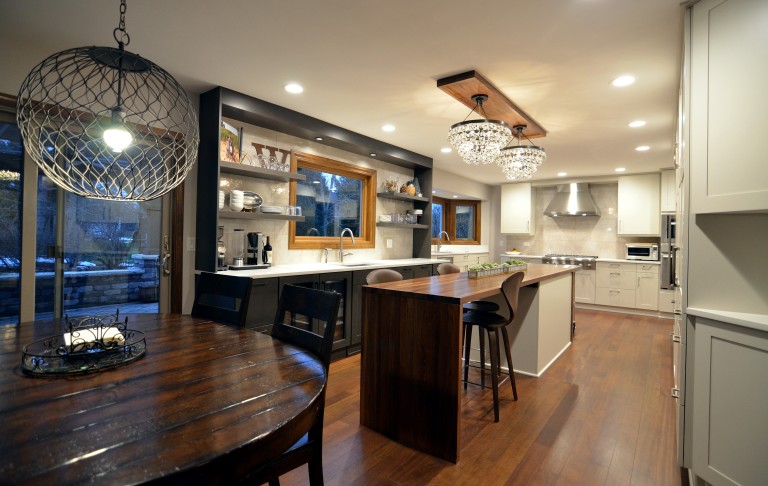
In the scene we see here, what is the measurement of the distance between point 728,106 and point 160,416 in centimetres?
235

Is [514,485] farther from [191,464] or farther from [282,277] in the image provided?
[282,277]

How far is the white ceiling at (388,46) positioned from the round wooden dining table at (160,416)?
172 cm

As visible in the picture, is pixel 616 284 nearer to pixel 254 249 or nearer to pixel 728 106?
pixel 728 106

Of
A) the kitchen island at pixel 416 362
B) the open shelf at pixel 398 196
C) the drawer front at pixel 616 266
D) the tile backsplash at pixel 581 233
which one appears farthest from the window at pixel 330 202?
the tile backsplash at pixel 581 233

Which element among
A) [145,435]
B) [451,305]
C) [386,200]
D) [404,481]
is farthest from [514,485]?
[386,200]

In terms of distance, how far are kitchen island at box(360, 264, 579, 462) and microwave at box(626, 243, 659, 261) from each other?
4.86 meters

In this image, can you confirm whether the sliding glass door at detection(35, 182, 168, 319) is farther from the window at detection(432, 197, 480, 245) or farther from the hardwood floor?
the window at detection(432, 197, 480, 245)

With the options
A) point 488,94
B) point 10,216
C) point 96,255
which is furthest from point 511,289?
point 10,216

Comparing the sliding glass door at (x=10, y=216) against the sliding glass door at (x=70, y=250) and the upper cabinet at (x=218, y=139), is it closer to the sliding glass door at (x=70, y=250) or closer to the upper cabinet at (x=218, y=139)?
the sliding glass door at (x=70, y=250)

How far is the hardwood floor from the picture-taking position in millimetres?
1890

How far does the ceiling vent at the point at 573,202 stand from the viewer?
6.71m

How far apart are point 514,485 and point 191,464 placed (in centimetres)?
162

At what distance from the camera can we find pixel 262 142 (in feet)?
12.1

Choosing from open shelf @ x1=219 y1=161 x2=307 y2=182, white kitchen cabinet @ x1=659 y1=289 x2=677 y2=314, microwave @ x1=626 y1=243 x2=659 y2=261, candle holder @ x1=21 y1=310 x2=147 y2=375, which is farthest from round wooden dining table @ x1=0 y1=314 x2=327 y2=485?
microwave @ x1=626 y1=243 x2=659 y2=261
